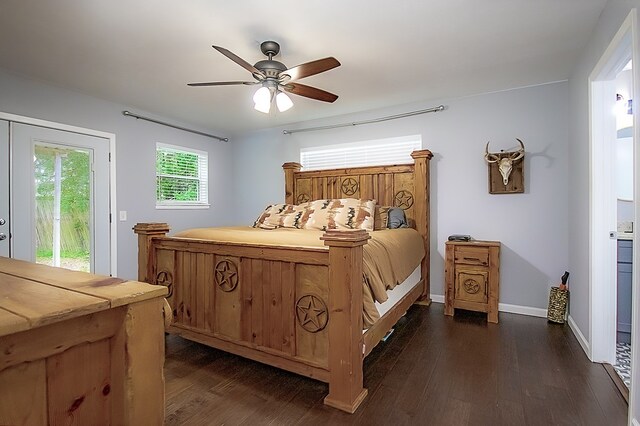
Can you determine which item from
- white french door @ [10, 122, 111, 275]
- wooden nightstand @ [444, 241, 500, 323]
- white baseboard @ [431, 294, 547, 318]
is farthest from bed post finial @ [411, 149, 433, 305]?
white french door @ [10, 122, 111, 275]

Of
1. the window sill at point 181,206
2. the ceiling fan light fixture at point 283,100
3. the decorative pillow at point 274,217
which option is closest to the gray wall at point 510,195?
the decorative pillow at point 274,217

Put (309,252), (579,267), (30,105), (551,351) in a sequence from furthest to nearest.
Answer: (30,105)
(579,267)
(551,351)
(309,252)

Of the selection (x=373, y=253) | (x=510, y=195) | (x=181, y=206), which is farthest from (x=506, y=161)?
(x=181, y=206)

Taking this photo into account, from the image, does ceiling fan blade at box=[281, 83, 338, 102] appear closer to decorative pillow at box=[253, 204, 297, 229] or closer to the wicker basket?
decorative pillow at box=[253, 204, 297, 229]

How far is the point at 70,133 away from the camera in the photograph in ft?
10.9

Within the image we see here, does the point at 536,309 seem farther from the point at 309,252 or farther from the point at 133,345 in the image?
the point at 133,345

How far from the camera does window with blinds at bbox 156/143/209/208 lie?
429 cm

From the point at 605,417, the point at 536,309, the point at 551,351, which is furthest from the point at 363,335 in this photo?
the point at 536,309

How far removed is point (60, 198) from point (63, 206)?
0.08 metres

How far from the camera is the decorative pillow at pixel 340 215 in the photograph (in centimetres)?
318

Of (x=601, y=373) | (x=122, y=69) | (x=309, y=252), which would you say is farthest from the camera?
(x=122, y=69)

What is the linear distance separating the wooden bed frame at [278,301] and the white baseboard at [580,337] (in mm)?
1283

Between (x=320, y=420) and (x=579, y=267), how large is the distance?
243 centimetres

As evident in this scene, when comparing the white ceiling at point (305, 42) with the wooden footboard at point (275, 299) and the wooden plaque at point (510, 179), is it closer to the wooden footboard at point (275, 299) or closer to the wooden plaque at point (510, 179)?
the wooden plaque at point (510, 179)
